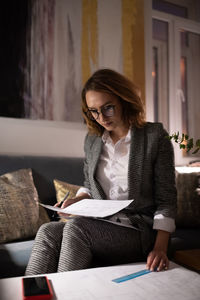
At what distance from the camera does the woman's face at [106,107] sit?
1.31m

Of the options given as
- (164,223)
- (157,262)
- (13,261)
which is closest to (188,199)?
(164,223)

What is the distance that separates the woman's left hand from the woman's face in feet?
1.92

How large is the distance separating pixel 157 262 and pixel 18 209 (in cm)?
83

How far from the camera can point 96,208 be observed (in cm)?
105

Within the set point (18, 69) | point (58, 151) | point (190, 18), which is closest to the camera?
point (18, 69)

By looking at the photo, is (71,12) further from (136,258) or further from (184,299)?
(184,299)

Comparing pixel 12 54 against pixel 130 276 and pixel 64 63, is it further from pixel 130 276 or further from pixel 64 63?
pixel 130 276

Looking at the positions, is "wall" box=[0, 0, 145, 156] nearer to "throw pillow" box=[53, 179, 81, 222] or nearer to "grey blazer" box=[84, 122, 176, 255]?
"throw pillow" box=[53, 179, 81, 222]

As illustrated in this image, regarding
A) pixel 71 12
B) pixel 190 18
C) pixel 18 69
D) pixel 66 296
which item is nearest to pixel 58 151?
pixel 18 69

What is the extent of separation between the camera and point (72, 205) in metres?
1.12

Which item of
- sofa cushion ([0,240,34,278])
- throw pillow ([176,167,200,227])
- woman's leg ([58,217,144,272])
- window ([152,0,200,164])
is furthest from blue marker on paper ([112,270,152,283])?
window ([152,0,200,164])

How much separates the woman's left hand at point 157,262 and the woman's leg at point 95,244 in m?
0.12

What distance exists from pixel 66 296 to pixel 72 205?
0.43 m

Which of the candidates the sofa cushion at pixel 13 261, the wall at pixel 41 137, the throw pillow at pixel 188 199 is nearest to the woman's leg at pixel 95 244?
the sofa cushion at pixel 13 261
